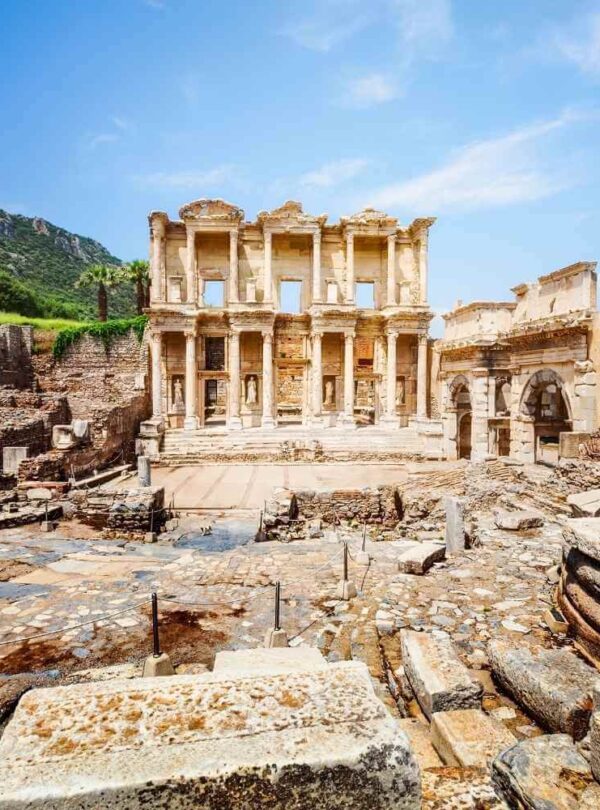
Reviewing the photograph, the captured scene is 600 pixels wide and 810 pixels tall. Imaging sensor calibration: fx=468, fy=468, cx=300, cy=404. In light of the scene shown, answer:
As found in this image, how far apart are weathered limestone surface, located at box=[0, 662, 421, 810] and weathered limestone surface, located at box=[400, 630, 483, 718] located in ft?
6.45

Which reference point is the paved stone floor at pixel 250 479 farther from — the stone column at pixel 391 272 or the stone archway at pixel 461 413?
the stone column at pixel 391 272

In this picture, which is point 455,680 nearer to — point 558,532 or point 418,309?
point 558,532

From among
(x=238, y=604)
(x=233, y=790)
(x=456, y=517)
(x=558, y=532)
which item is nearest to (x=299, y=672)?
(x=233, y=790)

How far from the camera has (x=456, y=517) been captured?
9148 mm

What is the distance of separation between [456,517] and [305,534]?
13.4 feet

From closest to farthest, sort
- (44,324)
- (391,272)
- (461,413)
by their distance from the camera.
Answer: (461,413) → (391,272) → (44,324)

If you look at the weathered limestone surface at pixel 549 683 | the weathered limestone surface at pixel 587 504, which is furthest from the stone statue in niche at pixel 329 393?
the weathered limestone surface at pixel 549 683

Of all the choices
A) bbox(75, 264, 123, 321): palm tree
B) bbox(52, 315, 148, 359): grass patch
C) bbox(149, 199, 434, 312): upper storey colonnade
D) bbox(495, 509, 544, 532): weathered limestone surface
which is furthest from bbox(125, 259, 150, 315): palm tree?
bbox(495, 509, 544, 532): weathered limestone surface

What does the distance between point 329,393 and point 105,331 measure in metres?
15.0

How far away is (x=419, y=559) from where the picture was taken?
23.7 feet

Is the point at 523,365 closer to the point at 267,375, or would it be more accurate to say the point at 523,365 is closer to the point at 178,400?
the point at 267,375

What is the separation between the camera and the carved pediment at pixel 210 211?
26.6 metres

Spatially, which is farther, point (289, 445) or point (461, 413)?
point (289, 445)

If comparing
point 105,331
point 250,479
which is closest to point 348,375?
point 250,479
